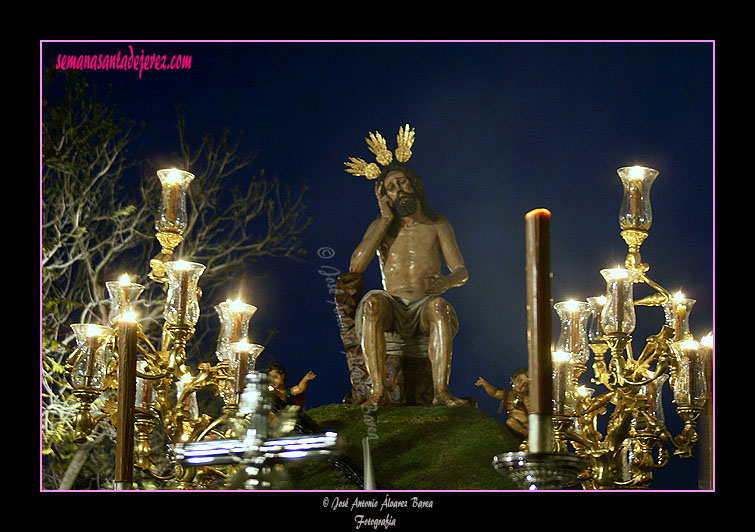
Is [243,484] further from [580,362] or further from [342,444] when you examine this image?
[342,444]

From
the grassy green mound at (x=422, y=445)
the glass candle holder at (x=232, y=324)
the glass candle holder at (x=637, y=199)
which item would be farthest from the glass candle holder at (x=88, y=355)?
the glass candle holder at (x=637, y=199)

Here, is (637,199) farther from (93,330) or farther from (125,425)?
(125,425)

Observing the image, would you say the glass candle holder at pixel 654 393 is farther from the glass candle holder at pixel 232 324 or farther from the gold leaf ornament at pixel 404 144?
the gold leaf ornament at pixel 404 144

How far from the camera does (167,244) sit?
5961 mm

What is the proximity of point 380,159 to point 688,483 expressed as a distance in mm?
3649

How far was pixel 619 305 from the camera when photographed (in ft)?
18.7

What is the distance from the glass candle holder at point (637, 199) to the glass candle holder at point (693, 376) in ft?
2.26

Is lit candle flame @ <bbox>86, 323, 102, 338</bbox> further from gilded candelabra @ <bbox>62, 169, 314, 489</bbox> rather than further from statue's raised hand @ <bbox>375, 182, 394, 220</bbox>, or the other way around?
statue's raised hand @ <bbox>375, 182, 394, 220</bbox>

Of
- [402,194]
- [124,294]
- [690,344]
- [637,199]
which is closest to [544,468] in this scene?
[690,344]

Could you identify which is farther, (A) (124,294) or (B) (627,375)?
(A) (124,294)

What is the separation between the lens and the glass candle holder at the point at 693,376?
5.89 meters

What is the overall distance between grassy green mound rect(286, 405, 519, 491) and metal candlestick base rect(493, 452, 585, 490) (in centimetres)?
540

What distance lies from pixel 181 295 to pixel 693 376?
2.67 metres
